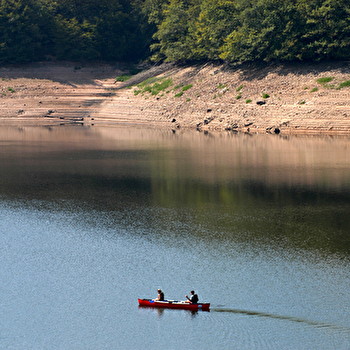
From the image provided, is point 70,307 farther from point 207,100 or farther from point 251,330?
point 207,100

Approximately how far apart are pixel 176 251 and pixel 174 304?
719 cm

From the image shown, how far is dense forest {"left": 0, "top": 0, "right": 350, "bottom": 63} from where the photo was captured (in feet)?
294

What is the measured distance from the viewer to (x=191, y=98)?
98.0 meters

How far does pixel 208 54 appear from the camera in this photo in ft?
334

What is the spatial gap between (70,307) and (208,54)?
277 feet

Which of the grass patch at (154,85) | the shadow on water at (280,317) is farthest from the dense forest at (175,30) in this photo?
the shadow on water at (280,317)

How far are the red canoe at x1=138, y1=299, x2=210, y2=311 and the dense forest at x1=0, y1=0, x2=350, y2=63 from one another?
73764 millimetres

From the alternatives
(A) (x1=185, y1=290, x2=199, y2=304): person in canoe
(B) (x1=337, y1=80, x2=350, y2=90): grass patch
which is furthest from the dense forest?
(A) (x1=185, y1=290, x2=199, y2=304): person in canoe

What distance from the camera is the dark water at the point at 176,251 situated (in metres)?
22.6

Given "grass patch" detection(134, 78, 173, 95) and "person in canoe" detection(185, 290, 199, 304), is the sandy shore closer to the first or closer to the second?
"grass patch" detection(134, 78, 173, 95)

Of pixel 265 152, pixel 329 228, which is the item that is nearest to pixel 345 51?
pixel 265 152

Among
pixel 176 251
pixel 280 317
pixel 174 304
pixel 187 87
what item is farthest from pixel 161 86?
pixel 280 317

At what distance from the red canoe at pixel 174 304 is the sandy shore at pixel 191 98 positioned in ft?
208

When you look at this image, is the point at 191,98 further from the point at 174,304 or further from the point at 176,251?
the point at 174,304
